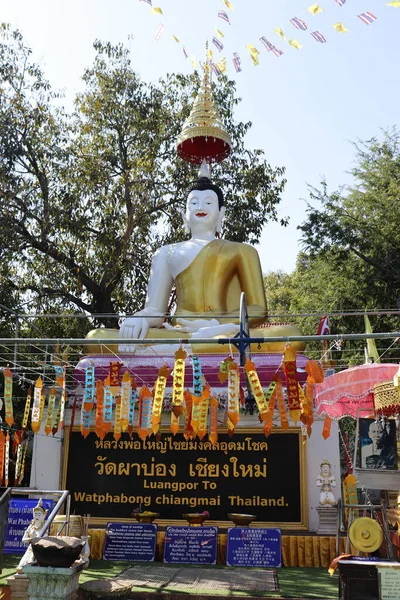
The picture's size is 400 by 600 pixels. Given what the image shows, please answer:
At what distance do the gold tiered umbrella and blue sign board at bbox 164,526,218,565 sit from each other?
8.45 meters

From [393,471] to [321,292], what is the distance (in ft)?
42.2

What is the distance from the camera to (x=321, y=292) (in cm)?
1962

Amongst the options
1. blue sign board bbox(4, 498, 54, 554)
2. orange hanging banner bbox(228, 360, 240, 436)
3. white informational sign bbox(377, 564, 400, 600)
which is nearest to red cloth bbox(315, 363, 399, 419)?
orange hanging banner bbox(228, 360, 240, 436)

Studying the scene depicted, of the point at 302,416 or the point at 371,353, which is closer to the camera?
the point at 302,416

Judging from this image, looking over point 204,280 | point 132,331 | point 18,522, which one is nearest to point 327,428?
point 132,331

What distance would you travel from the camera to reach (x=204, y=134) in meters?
13.2

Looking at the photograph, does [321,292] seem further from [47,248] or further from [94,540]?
[94,540]

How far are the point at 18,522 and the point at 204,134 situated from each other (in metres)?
8.63

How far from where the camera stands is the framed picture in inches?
291

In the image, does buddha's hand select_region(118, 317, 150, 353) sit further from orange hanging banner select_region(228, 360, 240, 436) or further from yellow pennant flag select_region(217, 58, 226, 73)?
yellow pennant flag select_region(217, 58, 226, 73)

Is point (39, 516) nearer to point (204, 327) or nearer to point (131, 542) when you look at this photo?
point (131, 542)

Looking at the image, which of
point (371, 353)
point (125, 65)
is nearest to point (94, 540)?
point (371, 353)

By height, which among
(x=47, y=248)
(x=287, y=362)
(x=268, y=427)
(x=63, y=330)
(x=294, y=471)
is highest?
(x=47, y=248)

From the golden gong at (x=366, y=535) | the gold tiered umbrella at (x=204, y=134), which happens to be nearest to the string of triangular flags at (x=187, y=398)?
the golden gong at (x=366, y=535)
